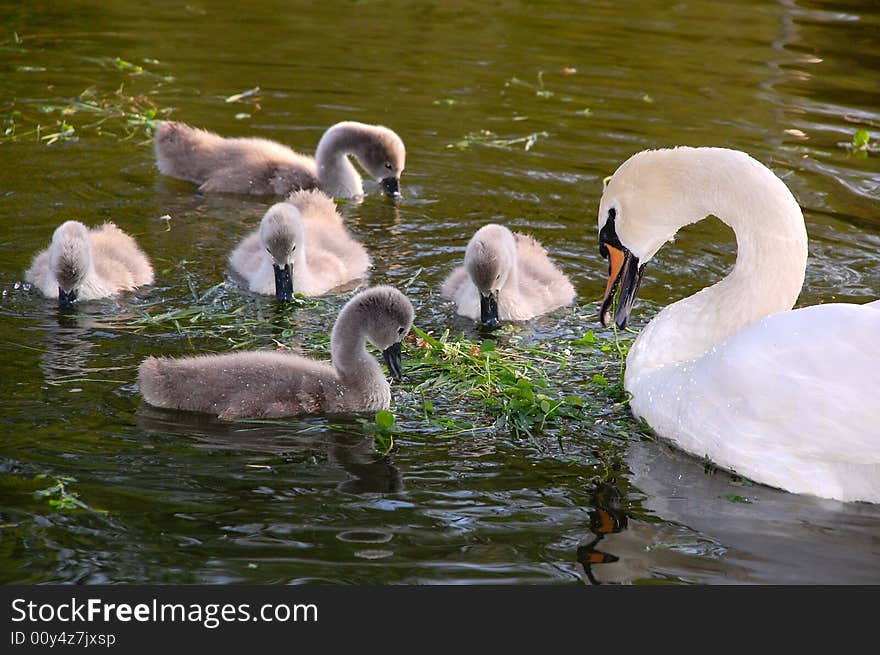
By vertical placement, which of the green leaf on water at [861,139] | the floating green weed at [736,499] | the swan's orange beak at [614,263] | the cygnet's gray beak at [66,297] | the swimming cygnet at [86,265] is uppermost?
the swan's orange beak at [614,263]

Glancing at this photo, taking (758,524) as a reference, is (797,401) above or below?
above

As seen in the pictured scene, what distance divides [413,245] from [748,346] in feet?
12.1

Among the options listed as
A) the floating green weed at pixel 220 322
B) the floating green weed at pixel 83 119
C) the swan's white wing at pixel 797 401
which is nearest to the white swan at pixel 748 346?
the swan's white wing at pixel 797 401

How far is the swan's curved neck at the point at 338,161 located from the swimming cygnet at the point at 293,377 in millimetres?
3840

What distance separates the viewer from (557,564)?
5.11 metres

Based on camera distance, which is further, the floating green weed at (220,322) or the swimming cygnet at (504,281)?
the swimming cygnet at (504,281)

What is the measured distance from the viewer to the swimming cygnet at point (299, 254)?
314 inches

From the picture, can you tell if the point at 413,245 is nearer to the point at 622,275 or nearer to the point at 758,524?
the point at 622,275

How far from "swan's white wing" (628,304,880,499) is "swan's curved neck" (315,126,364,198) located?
4.81 m

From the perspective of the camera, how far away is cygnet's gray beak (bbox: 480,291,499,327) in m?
7.77

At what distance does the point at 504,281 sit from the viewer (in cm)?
780

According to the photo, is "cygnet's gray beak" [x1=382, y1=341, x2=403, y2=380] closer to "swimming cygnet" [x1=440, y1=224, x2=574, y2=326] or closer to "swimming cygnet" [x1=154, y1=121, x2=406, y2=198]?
"swimming cygnet" [x1=440, y1=224, x2=574, y2=326]

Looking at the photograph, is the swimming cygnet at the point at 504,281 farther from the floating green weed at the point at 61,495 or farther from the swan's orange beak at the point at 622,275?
the floating green weed at the point at 61,495

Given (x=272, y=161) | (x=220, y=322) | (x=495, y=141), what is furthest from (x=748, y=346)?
(x=495, y=141)
